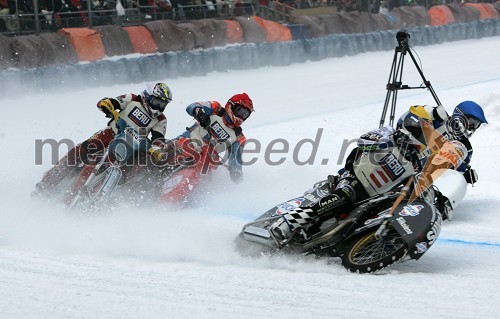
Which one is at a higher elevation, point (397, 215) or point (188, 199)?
point (397, 215)

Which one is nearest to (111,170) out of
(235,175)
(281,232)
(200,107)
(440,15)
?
(200,107)

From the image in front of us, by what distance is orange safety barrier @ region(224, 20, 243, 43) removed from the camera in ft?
74.8

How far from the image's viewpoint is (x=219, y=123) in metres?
11.9

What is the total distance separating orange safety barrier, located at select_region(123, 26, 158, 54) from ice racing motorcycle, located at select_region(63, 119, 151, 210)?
950cm

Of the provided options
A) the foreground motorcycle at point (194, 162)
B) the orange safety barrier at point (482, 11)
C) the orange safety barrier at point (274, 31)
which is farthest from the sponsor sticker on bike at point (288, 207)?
the orange safety barrier at point (482, 11)

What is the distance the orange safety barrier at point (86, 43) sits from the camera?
19062 mm

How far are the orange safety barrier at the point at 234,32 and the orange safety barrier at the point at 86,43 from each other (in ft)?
14.6

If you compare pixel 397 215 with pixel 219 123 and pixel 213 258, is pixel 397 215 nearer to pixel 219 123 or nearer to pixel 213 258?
pixel 213 258

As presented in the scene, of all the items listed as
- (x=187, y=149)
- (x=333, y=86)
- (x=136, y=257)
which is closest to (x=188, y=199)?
(x=187, y=149)

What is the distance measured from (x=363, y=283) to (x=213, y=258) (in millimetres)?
1713

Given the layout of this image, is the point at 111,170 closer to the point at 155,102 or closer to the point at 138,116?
the point at 138,116

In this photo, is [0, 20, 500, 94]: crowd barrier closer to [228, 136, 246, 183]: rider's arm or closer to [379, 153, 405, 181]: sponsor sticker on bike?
[228, 136, 246, 183]: rider's arm

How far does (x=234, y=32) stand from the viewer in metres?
22.9

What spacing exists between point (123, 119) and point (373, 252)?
4991mm
